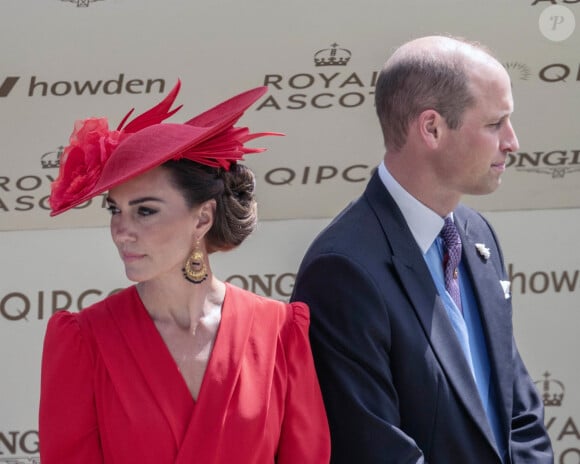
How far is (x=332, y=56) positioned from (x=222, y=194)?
5.75 ft

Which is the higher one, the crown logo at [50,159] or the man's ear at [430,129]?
the man's ear at [430,129]

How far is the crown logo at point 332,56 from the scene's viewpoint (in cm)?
412

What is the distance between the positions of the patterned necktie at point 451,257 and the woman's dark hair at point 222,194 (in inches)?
18.2

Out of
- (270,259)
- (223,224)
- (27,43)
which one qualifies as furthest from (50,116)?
(223,224)

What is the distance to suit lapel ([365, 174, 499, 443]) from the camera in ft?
8.25

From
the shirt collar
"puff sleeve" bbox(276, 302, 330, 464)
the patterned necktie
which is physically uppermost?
the shirt collar

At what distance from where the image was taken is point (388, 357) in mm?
2490

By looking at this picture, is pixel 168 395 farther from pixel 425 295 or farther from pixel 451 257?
pixel 451 257

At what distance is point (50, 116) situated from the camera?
406 cm

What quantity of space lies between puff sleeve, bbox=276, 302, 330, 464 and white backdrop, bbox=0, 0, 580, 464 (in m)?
1.64

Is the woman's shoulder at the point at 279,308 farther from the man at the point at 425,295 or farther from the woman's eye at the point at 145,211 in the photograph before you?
the woman's eye at the point at 145,211

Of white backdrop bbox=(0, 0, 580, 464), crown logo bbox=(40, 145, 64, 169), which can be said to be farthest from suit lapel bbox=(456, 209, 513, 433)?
crown logo bbox=(40, 145, 64, 169)

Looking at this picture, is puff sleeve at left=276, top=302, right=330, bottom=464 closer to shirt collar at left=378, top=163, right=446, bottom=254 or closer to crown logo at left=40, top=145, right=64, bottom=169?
shirt collar at left=378, top=163, right=446, bottom=254

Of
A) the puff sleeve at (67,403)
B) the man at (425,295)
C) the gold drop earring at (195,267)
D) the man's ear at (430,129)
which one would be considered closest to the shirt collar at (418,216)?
the man at (425,295)
